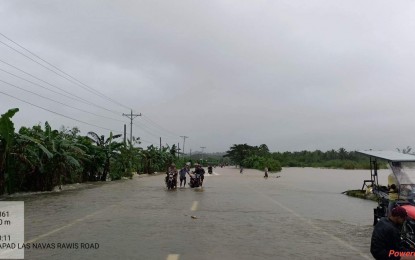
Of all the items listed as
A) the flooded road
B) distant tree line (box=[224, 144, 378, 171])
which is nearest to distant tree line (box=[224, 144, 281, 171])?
distant tree line (box=[224, 144, 378, 171])

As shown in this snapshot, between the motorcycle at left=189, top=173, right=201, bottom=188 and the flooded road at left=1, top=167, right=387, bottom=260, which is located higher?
the motorcycle at left=189, top=173, right=201, bottom=188

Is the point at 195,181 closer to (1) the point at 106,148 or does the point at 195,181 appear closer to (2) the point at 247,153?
(1) the point at 106,148

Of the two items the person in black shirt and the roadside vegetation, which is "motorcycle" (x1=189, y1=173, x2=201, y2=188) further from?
the person in black shirt

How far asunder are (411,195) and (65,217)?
965 centimetres

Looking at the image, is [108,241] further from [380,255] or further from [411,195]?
[411,195]

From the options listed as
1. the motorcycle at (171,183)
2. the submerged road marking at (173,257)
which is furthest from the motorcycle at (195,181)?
the submerged road marking at (173,257)

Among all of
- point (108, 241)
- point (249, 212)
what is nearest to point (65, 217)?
point (108, 241)

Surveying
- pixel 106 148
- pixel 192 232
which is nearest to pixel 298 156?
pixel 106 148

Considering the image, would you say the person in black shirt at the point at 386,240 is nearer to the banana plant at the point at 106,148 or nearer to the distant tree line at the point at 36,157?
the distant tree line at the point at 36,157

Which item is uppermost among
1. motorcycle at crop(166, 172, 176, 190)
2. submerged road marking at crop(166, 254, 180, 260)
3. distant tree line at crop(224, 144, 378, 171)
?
distant tree line at crop(224, 144, 378, 171)

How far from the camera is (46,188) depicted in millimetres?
24766

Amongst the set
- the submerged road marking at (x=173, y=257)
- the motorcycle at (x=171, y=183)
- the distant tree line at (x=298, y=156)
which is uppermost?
the distant tree line at (x=298, y=156)

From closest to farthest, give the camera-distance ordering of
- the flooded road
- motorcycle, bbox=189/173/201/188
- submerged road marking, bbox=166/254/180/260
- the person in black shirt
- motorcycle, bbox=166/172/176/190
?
the person in black shirt → submerged road marking, bbox=166/254/180/260 → the flooded road → motorcycle, bbox=166/172/176/190 → motorcycle, bbox=189/173/201/188

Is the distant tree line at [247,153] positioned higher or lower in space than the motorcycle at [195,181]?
higher
